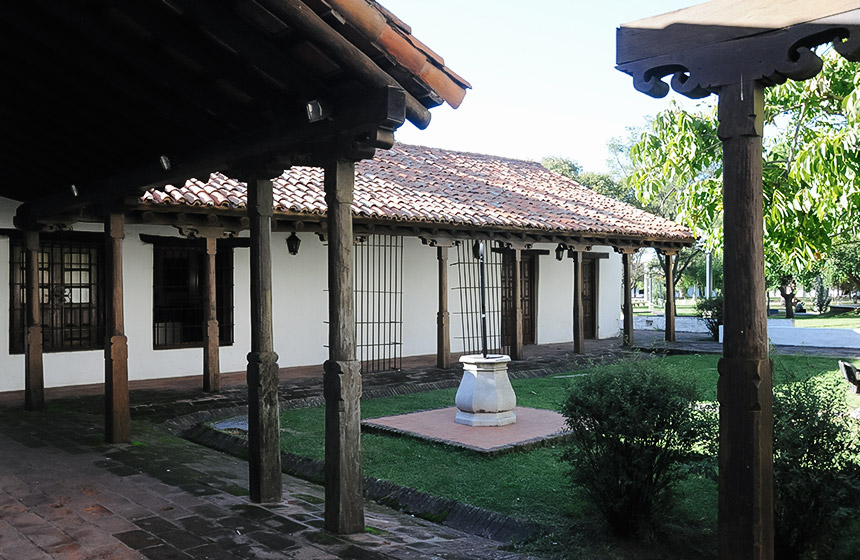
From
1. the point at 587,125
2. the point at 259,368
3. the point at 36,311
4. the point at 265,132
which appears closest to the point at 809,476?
the point at 259,368

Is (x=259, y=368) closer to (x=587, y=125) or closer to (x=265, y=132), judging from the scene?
(x=265, y=132)

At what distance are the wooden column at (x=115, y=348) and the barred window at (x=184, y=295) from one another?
4.17 metres

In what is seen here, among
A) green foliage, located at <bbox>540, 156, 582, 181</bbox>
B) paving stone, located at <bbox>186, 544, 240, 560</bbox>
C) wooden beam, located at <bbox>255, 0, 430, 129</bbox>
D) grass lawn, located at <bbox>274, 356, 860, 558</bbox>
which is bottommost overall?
grass lawn, located at <bbox>274, 356, 860, 558</bbox>

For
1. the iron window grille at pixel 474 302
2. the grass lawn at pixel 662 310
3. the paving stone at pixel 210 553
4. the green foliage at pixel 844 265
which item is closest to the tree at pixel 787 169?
the paving stone at pixel 210 553

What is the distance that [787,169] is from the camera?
17.3 ft

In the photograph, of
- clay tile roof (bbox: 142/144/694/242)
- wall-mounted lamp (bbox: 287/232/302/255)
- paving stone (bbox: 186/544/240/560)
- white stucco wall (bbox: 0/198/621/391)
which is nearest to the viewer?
paving stone (bbox: 186/544/240/560)

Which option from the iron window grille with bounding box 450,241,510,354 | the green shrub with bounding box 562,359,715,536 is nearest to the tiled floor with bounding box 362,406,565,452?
the green shrub with bounding box 562,359,715,536

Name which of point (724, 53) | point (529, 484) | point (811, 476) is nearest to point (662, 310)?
point (529, 484)

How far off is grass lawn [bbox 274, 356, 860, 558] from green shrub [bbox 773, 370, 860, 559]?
33 cm

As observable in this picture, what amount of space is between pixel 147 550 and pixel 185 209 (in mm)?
6012

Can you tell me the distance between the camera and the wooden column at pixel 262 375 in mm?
5117

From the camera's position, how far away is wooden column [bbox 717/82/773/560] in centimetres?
305

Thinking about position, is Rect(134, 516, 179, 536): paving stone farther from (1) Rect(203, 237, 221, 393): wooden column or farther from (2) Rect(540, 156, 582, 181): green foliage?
(2) Rect(540, 156, 582, 181): green foliage

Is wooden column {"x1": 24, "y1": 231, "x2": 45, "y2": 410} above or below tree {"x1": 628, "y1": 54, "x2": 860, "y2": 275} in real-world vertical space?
below
